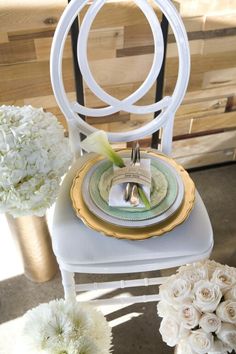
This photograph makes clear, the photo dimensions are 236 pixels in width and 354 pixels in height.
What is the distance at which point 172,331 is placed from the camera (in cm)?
86

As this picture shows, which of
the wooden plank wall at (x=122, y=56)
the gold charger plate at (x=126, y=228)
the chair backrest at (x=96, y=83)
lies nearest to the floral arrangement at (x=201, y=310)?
the gold charger plate at (x=126, y=228)

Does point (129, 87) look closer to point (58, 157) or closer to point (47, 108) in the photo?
point (47, 108)

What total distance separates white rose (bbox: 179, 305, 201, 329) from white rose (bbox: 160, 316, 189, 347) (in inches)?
0.8

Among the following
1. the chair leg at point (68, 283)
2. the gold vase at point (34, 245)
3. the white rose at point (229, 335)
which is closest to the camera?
the white rose at point (229, 335)

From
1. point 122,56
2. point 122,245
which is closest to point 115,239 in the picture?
point 122,245

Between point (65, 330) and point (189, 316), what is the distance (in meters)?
0.25

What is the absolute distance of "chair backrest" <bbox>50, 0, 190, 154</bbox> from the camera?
3.08 ft

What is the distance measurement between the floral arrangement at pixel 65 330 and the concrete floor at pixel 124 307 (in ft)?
0.95

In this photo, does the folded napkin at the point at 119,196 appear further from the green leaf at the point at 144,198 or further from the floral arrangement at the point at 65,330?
the floral arrangement at the point at 65,330

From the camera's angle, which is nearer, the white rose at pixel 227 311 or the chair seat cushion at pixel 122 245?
Result: the white rose at pixel 227 311

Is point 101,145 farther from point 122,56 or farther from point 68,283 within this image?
point 122,56

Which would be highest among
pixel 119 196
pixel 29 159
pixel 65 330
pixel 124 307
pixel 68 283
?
pixel 29 159

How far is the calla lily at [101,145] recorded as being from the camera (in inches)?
39.2

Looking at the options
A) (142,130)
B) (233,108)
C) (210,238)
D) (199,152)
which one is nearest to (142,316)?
(210,238)
